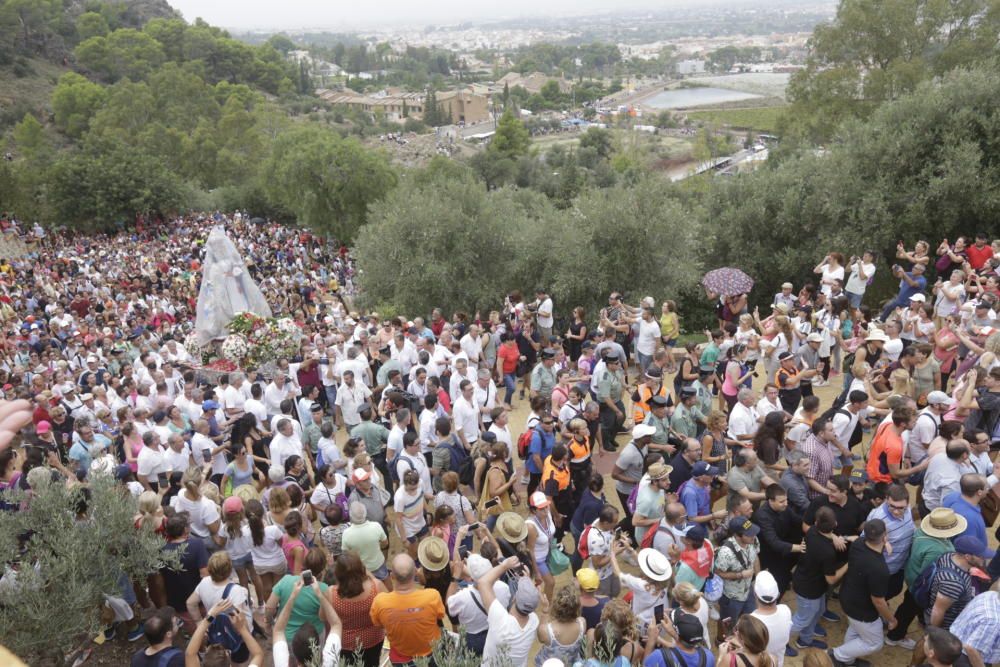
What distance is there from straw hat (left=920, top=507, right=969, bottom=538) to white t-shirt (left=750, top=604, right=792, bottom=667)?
1.62m

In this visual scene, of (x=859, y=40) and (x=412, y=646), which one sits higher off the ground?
(x=859, y=40)

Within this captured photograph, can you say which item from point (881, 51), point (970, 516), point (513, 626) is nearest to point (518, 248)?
point (970, 516)

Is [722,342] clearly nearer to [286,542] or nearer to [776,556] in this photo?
[776,556]

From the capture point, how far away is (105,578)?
606 centimetres

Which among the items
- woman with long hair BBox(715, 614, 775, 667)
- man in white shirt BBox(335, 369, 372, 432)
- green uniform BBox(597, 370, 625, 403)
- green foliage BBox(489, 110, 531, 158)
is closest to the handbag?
woman with long hair BBox(715, 614, 775, 667)

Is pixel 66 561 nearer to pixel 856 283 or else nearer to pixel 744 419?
pixel 744 419

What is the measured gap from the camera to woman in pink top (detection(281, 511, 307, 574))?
6.31m

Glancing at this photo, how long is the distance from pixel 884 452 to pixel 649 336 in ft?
13.5

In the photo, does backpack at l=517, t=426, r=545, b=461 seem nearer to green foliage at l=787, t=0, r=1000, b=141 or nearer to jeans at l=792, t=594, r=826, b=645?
jeans at l=792, t=594, r=826, b=645

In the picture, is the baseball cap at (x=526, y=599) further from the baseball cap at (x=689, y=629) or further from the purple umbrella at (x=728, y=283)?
the purple umbrella at (x=728, y=283)

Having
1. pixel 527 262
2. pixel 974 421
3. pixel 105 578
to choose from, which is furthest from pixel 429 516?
pixel 527 262

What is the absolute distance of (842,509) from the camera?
245 inches

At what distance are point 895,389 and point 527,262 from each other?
13210 millimetres

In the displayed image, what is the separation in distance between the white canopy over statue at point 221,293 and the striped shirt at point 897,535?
43.8ft
